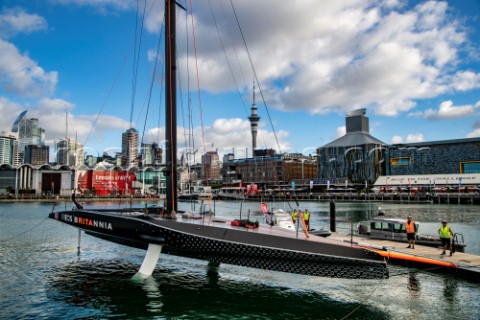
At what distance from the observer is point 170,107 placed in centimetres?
1339

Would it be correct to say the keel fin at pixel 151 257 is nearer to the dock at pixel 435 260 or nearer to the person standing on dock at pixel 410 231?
the dock at pixel 435 260

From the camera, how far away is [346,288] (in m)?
12.1

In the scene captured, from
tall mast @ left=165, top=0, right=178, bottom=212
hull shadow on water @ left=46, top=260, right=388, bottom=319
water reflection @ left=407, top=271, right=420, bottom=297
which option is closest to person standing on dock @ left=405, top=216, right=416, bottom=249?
water reflection @ left=407, top=271, right=420, bottom=297

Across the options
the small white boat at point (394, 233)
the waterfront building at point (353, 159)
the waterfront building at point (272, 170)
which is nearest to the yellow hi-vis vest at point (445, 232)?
the small white boat at point (394, 233)

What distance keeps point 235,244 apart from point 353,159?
12965cm

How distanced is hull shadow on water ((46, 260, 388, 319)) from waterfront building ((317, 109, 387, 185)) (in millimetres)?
122344

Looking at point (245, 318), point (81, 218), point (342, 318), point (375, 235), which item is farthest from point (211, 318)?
point (375, 235)

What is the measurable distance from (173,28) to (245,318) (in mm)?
10588

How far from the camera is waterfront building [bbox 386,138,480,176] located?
11494 cm

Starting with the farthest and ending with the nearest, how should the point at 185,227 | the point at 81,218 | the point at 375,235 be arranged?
the point at 375,235, the point at 81,218, the point at 185,227

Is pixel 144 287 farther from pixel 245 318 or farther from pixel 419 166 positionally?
pixel 419 166

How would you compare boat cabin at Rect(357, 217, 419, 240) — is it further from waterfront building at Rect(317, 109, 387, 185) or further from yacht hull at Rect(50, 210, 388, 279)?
waterfront building at Rect(317, 109, 387, 185)

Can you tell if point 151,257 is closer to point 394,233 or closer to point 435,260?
Result: point 435,260

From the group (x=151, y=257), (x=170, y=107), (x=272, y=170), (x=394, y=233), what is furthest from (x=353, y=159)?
(x=151, y=257)
